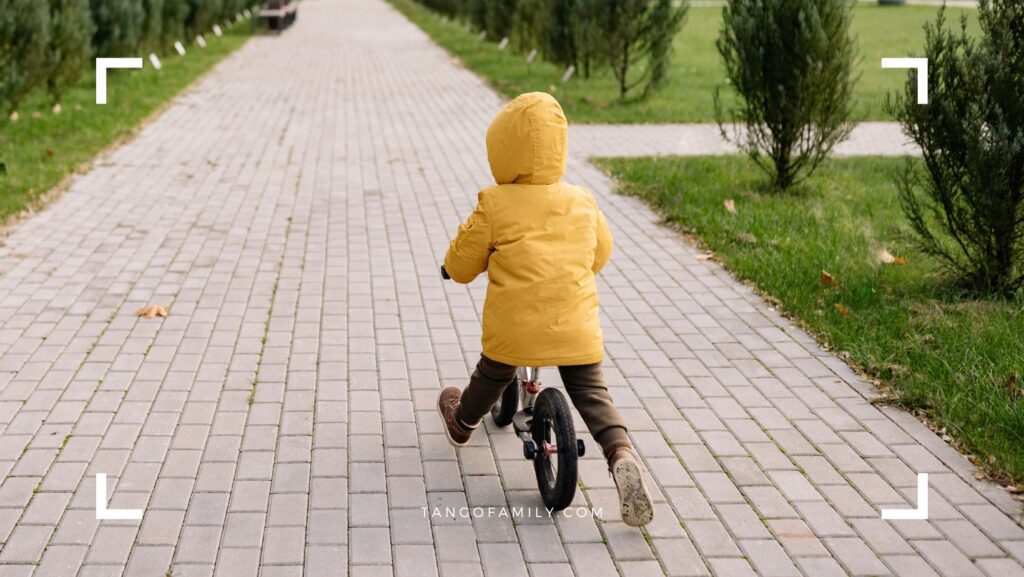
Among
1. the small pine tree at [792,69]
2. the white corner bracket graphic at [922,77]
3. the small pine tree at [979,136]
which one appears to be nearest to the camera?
the small pine tree at [979,136]

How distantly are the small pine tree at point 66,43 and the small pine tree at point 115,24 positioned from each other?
1.57 meters

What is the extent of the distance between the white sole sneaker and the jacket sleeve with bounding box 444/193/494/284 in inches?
33.5

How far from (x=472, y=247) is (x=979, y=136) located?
3.41 meters

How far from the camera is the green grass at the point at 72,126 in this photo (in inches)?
357

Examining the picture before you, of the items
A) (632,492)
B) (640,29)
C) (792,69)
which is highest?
(640,29)

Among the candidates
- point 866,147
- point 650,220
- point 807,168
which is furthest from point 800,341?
point 866,147

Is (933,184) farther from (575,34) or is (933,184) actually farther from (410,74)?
(410,74)

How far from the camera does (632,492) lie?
361cm

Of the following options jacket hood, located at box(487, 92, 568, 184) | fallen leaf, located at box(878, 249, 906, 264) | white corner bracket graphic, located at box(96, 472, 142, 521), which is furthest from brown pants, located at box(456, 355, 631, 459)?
fallen leaf, located at box(878, 249, 906, 264)

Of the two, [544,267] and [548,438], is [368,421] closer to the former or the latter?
[548,438]

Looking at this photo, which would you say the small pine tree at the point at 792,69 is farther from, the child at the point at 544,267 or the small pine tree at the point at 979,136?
the child at the point at 544,267

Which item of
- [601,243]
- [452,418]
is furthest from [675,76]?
[601,243]

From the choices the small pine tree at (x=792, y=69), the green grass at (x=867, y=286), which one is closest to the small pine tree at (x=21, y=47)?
the green grass at (x=867, y=286)

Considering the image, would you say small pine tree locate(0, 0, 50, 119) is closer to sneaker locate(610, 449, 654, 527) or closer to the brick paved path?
the brick paved path
